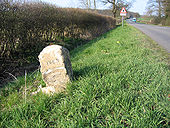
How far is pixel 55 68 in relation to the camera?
2318mm

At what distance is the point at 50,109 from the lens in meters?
1.97

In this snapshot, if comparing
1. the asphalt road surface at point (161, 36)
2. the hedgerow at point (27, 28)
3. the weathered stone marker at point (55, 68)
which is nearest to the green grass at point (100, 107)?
the weathered stone marker at point (55, 68)

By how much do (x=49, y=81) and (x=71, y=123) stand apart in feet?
3.45

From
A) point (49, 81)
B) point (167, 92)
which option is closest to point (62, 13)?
point (49, 81)

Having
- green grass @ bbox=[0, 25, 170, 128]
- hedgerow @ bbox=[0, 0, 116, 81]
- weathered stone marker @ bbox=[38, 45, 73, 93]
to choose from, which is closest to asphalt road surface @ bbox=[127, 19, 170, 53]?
green grass @ bbox=[0, 25, 170, 128]

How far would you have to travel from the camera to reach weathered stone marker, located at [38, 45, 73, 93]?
2291mm

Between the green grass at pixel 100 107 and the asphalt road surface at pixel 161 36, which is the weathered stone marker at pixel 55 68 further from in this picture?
the asphalt road surface at pixel 161 36

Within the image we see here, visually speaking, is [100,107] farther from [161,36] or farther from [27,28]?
[161,36]

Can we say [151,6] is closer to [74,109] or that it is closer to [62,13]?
[62,13]

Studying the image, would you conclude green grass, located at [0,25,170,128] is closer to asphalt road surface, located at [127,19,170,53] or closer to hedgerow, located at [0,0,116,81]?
hedgerow, located at [0,0,116,81]

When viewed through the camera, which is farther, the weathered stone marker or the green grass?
the weathered stone marker

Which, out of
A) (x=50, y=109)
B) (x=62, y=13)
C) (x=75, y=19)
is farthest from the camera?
(x=75, y=19)

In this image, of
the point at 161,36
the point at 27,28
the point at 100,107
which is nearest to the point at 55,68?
the point at 100,107

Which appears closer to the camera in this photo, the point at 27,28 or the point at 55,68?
the point at 55,68
